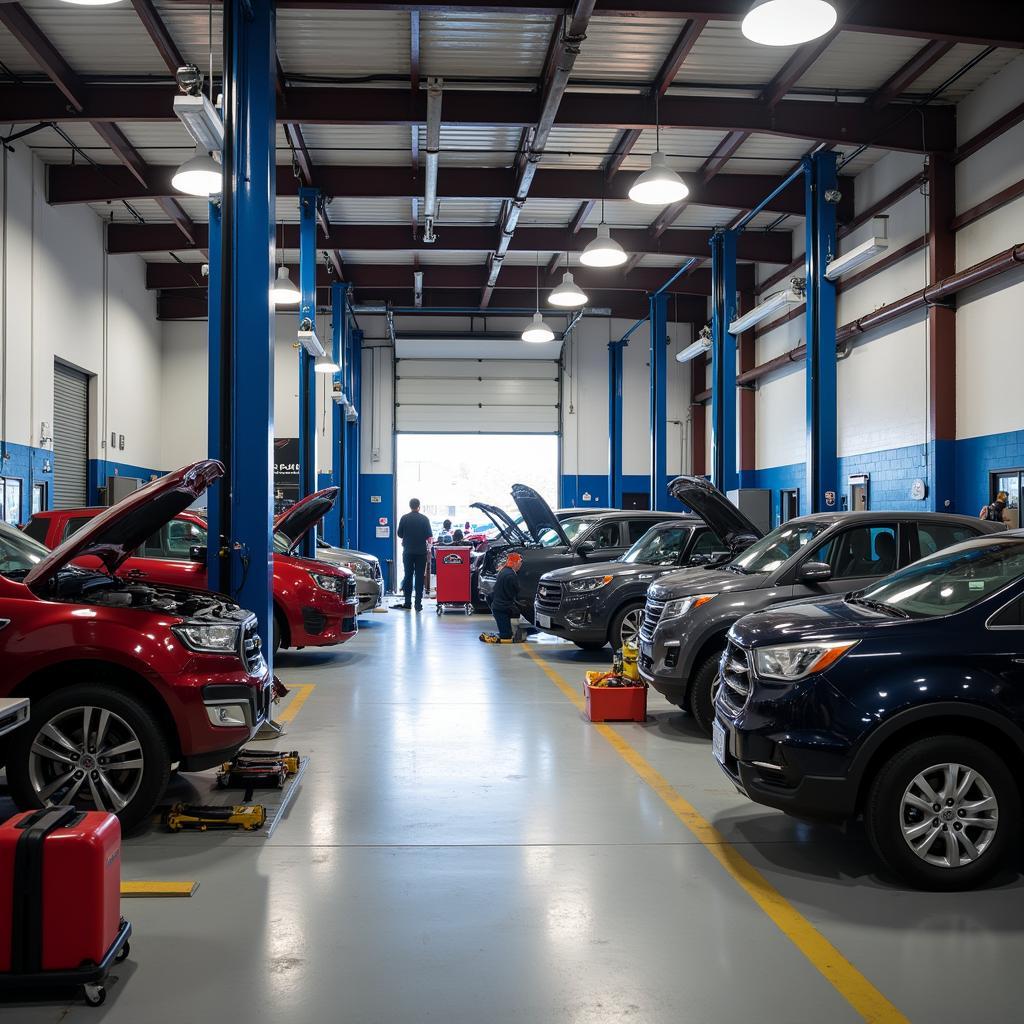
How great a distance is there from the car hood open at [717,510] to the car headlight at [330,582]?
385 cm

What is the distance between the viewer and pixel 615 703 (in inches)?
305

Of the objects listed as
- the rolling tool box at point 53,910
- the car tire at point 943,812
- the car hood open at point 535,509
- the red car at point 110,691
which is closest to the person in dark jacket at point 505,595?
the car hood open at point 535,509

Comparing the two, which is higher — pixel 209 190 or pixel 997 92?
pixel 997 92

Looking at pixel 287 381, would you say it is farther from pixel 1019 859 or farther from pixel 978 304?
pixel 1019 859

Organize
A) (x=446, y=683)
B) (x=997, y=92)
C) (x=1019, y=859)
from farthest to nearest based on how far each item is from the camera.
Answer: (x=997, y=92) → (x=446, y=683) → (x=1019, y=859)

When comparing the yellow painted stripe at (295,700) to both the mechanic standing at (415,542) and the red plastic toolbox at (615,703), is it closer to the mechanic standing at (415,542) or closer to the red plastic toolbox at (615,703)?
the red plastic toolbox at (615,703)

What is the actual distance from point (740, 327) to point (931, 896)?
42.8 ft

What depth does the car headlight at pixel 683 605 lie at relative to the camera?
7035 millimetres

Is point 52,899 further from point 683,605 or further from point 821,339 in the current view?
point 821,339

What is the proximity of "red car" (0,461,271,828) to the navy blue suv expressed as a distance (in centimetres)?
262

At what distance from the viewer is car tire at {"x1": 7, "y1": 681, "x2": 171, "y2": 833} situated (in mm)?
4660

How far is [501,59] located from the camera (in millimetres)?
11586

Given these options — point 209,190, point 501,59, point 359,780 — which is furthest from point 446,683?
point 501,59

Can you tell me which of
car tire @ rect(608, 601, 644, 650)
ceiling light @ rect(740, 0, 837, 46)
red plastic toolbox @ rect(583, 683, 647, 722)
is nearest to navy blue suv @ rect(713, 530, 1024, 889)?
red plastic toolbox @ rect(583, 683, 647, 722)
